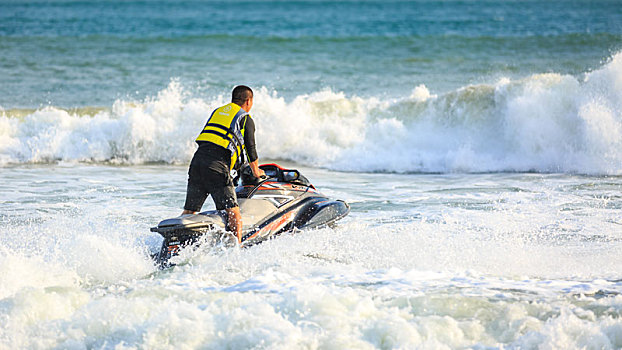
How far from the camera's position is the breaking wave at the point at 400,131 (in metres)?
12.4

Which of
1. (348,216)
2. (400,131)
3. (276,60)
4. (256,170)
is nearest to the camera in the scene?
(256,170)

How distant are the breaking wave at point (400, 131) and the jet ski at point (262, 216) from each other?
5.57 m

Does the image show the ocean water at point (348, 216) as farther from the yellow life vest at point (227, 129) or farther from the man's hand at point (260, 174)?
the yellow life vest at point (227, 129)

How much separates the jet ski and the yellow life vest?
406 mm

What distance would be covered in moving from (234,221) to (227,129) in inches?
31.2

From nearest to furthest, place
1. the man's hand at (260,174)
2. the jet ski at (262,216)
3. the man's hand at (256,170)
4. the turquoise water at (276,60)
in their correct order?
the jet ski at (262,216)
the man's hand at (256,170)
the man's hand at (260,174)
the turquoise water at (276,60)

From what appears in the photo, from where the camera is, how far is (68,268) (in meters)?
5.82

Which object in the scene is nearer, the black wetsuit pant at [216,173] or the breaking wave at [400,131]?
the black wetsuit pant at [216,173]

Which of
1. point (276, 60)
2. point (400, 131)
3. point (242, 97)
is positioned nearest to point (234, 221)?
point (242, 97)

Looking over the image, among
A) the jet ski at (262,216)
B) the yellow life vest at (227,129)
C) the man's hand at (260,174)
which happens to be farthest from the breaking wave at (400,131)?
the yellow life vest at (227,129)

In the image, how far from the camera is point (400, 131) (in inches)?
557

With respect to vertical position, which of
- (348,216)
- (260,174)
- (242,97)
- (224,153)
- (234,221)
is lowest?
(348,216)

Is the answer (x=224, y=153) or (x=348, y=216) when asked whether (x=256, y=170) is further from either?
(x=348, y=216)

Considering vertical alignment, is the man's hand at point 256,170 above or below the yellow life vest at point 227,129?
below
